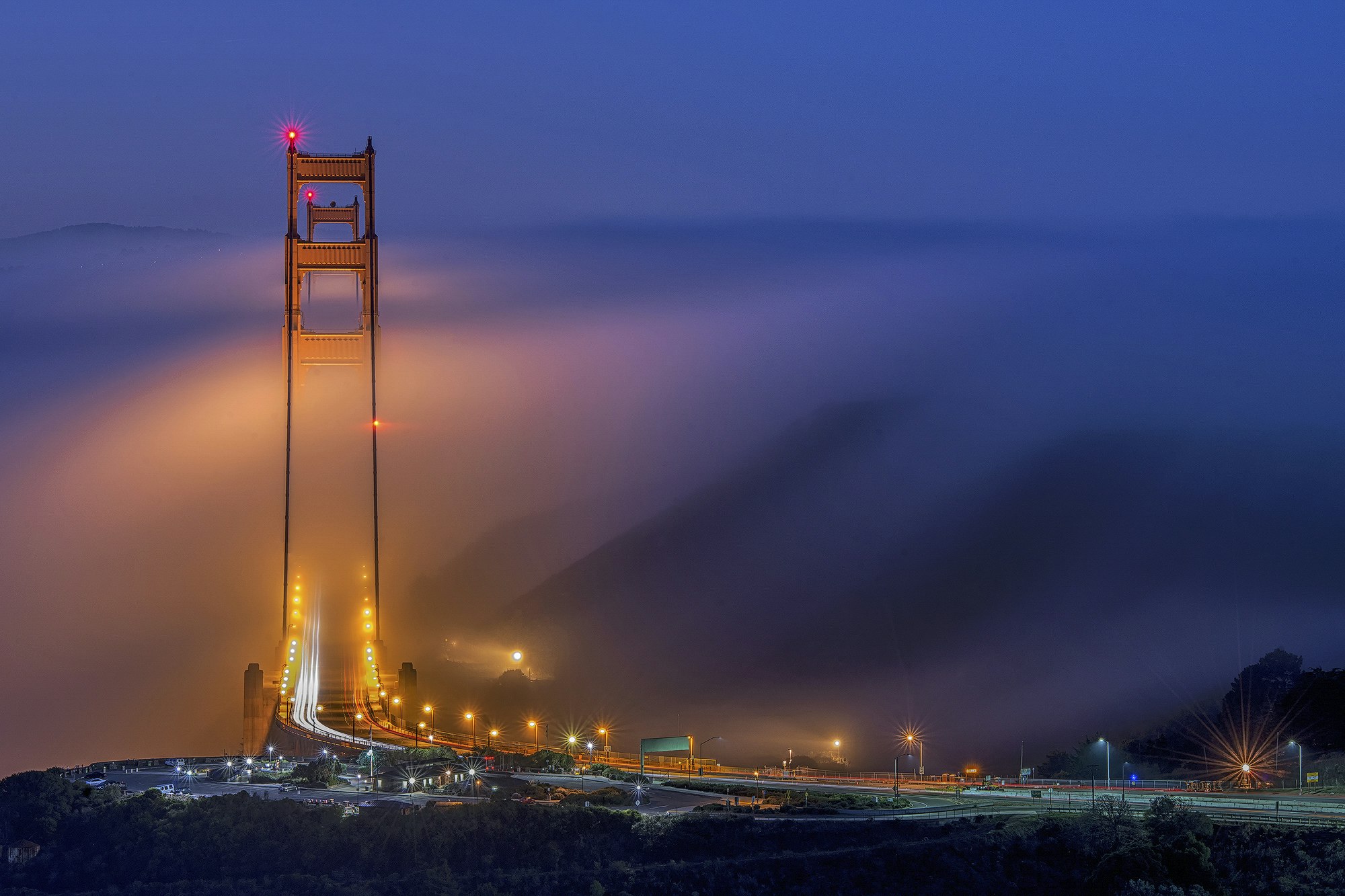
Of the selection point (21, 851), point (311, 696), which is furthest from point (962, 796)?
point (311, 696)

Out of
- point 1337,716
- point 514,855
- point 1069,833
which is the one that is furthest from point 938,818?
point 1337,716

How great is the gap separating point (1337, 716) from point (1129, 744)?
1810 centimetres

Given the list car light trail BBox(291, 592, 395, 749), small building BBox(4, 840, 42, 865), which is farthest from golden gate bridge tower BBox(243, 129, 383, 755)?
small building BBox(4, 840, 42, 865)

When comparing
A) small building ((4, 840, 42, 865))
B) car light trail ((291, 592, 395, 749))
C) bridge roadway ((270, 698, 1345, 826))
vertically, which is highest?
car light trail ((291, 592, 395, 749))

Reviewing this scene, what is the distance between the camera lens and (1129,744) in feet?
339

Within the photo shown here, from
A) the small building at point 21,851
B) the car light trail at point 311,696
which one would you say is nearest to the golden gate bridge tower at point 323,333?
the car light trail at point 311,696

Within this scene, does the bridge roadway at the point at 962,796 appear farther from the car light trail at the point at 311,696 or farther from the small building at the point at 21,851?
the small building at the point at 21,851

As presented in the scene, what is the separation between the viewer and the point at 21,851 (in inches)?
2881

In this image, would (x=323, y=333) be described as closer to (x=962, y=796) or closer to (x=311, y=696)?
(x=311, y=696)

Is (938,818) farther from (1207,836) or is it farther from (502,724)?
(502,724)

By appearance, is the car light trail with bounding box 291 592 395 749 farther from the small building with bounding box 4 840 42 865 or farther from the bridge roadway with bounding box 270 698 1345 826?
the small building with bounding box 4 840 42 865

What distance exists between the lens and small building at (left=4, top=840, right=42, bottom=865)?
7256 cm

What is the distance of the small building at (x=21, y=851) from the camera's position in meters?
72.6

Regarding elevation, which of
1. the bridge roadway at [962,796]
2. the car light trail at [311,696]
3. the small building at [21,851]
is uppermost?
the car light trail at [311,696]
